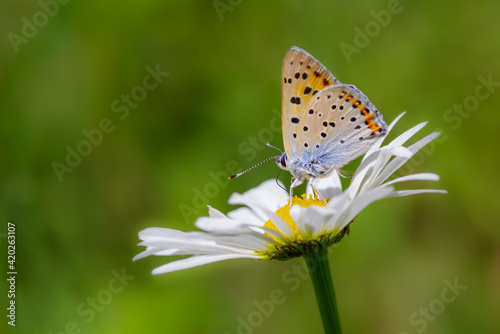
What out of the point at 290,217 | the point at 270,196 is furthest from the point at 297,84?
the point at 270,196

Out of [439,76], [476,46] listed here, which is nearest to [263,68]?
[439,76]

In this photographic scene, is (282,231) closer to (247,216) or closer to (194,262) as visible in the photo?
(194,262)

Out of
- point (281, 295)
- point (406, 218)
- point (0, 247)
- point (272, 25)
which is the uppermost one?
point (272, 25)

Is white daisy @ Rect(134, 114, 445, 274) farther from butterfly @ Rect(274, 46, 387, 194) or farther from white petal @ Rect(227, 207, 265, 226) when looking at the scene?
white petal @ Rect(227, 207, 265, 226)

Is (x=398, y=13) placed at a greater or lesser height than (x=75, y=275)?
greater

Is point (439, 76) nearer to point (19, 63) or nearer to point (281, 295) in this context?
point (281, 295)

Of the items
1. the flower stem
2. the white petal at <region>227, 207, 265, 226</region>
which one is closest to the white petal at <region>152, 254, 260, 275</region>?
the flower stem

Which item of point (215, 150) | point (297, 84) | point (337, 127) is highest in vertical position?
point (215, 150)
